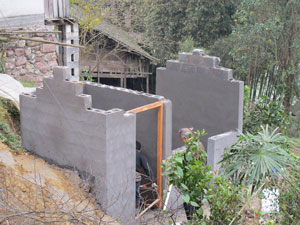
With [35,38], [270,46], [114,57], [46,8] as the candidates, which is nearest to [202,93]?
[46,8]

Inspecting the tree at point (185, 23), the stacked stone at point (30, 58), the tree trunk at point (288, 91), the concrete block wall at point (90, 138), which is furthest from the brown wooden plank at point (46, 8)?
the tree trunk at point (288, 91)

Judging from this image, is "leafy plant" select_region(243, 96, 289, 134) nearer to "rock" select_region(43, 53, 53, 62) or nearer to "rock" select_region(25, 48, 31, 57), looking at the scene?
"rock" select_region(43, 53, 53, 62)

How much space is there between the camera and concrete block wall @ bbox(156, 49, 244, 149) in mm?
10219

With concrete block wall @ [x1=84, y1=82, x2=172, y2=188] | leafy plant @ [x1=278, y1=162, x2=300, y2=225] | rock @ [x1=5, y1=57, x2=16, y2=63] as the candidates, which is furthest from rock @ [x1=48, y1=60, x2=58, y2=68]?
leafy plant @ [x1=278, y1=162, x2=300, y2=225]

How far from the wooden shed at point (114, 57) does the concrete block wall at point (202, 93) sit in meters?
6.86

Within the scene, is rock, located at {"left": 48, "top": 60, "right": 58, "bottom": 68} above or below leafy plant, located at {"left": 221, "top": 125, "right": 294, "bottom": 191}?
above

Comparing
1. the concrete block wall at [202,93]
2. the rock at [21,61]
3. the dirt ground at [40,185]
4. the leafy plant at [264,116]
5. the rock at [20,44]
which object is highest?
the rock at [20,44]

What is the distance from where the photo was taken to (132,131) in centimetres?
809

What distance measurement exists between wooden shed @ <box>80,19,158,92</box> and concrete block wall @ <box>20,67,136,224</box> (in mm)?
9031

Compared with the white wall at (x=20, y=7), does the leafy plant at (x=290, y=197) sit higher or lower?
lower

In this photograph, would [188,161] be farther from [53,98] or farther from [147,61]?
[147,61]

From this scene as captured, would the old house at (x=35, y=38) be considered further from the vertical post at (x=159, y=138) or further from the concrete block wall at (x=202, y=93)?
the vertical post at (x=159, y=138)

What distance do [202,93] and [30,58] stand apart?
205 inches

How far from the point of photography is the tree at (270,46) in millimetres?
16234
